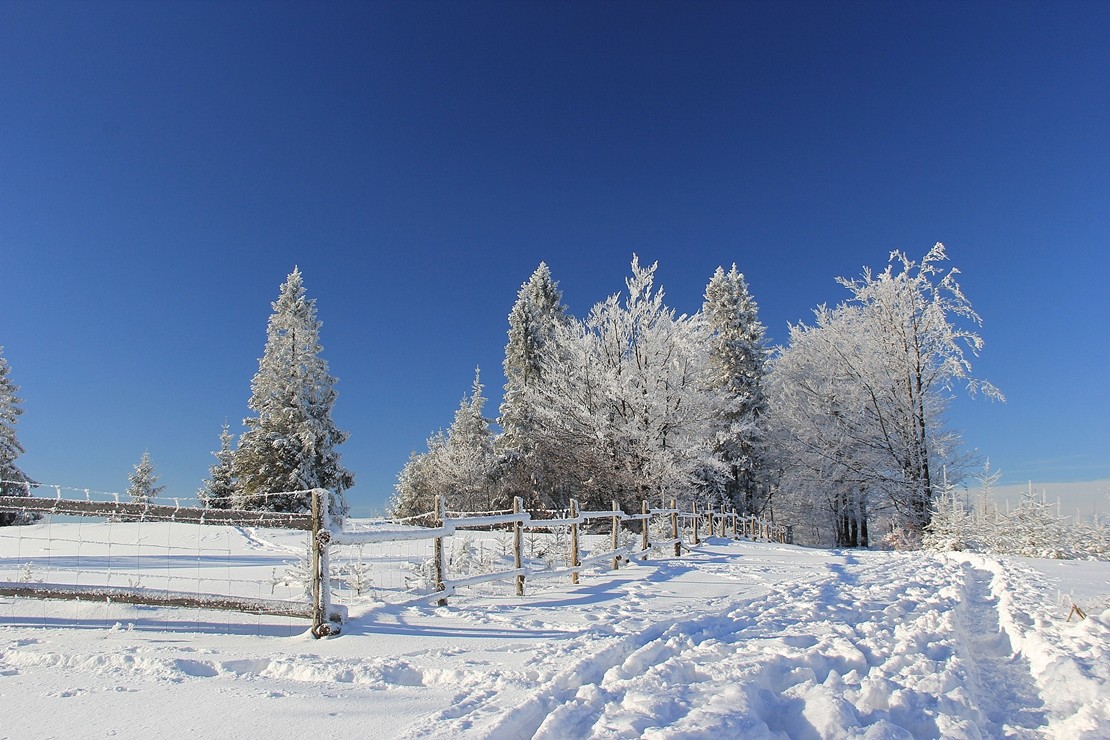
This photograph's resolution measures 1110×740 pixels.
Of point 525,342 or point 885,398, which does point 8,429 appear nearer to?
point 525,342

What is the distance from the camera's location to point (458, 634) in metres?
5.77

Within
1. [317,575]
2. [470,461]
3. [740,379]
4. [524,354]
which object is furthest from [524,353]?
[317,575]

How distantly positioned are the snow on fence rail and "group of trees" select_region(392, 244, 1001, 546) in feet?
17.7

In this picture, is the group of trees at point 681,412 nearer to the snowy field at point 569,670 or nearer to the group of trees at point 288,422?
the group of trees at point 288,422

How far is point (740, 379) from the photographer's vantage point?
30.8m

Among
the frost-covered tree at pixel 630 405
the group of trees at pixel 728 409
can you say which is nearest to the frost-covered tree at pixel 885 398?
the group of trees at pixel 728 409

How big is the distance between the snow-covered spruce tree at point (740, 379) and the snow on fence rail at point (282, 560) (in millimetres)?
12779

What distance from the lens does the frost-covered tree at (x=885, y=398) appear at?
2423 cm

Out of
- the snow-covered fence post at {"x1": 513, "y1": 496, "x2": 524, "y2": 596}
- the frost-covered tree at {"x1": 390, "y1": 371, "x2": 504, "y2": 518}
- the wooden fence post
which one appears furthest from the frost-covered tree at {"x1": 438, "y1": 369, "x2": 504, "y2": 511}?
the wooden fence post

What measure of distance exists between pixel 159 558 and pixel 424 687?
9.88 meters

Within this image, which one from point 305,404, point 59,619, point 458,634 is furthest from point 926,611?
point 305,404

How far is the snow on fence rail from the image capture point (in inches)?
231

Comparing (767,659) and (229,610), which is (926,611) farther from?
(229,610)

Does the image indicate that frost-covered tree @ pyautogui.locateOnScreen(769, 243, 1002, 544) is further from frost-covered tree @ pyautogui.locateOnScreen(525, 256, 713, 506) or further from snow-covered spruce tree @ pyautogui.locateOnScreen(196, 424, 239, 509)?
snow-covered spruce tree @ pyautogui.locateOnScreen(196, 424, 239, 509)
